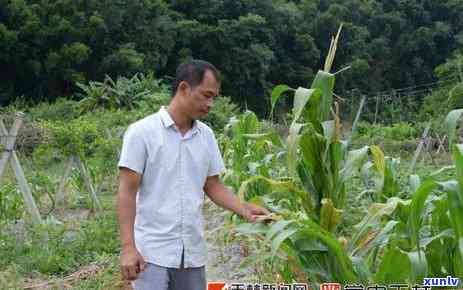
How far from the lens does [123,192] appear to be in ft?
8.25

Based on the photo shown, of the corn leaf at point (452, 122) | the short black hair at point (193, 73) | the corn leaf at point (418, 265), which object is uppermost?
the short black hair at point (193, 73)

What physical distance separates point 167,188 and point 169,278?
343 mm

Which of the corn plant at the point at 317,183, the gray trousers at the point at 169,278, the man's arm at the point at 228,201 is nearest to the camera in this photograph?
the gray trousers at the point at 169,278

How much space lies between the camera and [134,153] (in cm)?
251

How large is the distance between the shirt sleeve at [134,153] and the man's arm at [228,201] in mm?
376

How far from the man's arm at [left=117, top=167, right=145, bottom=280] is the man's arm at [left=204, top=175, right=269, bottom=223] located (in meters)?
0.38

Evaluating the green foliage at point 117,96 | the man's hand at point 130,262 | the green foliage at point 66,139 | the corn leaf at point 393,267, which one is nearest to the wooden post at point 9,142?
the green foliage at point 66,139

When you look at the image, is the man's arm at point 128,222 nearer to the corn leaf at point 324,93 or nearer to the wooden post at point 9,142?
the corn leaf at point 324,93

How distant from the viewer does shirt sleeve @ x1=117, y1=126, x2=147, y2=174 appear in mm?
2502

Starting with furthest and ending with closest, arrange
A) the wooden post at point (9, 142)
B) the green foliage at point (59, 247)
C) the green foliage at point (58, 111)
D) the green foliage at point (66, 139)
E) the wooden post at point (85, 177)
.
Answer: the green foliage at point (58, 111) → the wooden post at point (85, 177) → the green foliage at point (66, 139) → the wooden post at point (9, 142) → the green foliage at point (59, 247)

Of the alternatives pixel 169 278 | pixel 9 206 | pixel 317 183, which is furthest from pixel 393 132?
pixel 169 278

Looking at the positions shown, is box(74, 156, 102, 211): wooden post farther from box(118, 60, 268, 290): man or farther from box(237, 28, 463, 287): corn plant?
box(118, 60, 268, 290): man

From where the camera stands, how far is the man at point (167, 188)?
2514 millimetres

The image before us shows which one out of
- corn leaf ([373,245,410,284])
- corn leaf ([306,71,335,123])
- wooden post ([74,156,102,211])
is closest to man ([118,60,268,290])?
corn leaf ([306,71,335,123])
